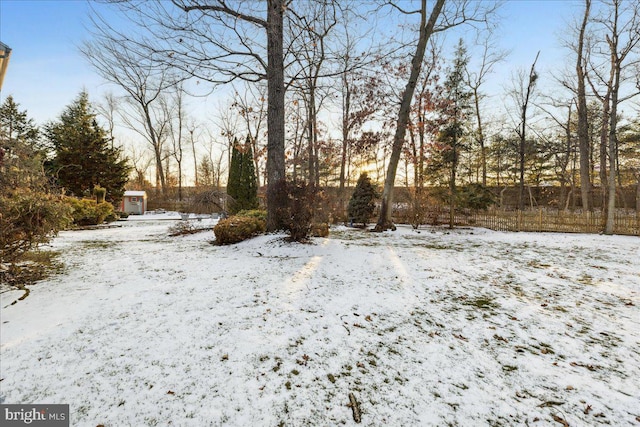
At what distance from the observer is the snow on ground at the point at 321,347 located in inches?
76.3

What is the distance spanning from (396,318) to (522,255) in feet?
18.7

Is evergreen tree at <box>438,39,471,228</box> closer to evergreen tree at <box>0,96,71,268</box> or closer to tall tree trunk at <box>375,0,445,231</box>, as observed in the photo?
tall tree trunk at <box>375,0,445,231</box>

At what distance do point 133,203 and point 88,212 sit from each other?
13.1 m

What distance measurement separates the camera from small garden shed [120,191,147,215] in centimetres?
2372

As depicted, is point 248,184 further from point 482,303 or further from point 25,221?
point 482,303

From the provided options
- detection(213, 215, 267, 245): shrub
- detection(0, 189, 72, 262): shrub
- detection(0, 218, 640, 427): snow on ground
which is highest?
detection(0, 189, 72, 262): shrub

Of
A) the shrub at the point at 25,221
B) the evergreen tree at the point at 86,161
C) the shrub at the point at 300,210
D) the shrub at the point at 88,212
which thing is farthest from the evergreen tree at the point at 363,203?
the evergreen tree at the point at 86,161

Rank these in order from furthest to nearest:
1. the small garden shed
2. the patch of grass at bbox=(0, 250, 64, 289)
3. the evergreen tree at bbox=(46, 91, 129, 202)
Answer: the small garden shed, the evergreen tree at bbox=(46, 91, 129, 202), the patch of grass at bbox=(0, 250, 64, 289)

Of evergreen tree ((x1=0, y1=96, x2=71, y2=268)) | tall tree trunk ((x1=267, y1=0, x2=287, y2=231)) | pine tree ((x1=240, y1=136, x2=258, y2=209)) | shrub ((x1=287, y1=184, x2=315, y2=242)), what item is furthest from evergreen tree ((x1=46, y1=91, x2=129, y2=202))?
shrub ((x1=287, y1=184, x2=315, y2=242))

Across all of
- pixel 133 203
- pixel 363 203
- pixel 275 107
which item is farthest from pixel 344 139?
pixel 133 203

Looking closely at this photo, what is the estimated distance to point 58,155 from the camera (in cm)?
1775

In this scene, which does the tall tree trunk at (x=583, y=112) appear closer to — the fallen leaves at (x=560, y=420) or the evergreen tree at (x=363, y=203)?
the evergreen tree at (x=363, y=203)

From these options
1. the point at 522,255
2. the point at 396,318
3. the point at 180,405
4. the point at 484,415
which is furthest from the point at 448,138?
the point at 180,405

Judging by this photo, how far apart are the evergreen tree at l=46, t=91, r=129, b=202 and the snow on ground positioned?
1735 centimetres
